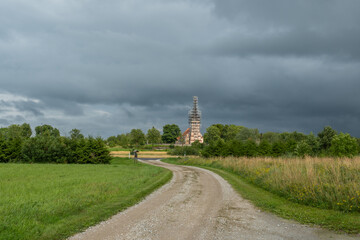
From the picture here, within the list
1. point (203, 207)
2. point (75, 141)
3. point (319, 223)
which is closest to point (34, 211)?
point (203, 207)

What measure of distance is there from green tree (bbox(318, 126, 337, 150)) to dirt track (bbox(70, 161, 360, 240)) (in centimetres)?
5372

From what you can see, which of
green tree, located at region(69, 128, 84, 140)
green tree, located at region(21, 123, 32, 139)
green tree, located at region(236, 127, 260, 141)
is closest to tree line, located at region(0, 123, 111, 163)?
green tree, located at region(69, 128, 84, 140)

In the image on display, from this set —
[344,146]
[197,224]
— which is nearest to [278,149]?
[344,146]

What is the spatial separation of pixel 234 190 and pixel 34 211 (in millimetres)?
11028

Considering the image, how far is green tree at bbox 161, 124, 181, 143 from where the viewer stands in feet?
541

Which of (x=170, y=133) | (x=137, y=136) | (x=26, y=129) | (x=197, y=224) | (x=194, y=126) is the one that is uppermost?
(x=194, y=126)

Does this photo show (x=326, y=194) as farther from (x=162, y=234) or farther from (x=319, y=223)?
(x=162, y=234)

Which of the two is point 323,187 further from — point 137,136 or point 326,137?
point 137,136

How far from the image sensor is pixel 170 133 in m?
165

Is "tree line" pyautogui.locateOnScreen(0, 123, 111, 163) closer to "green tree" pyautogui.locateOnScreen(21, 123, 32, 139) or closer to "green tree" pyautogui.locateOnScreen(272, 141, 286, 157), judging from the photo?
"green tree" pyautogui.locateOnScreen(272, 141, 286, 157)

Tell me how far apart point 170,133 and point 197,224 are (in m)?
157

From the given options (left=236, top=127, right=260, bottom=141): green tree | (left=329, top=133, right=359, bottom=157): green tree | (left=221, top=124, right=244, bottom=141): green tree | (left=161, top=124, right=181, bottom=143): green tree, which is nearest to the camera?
(left=329, top=133, right=359, bottom=157): green tree

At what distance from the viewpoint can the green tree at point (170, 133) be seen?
16485 centimetres

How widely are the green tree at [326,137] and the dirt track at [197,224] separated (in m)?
53.7
